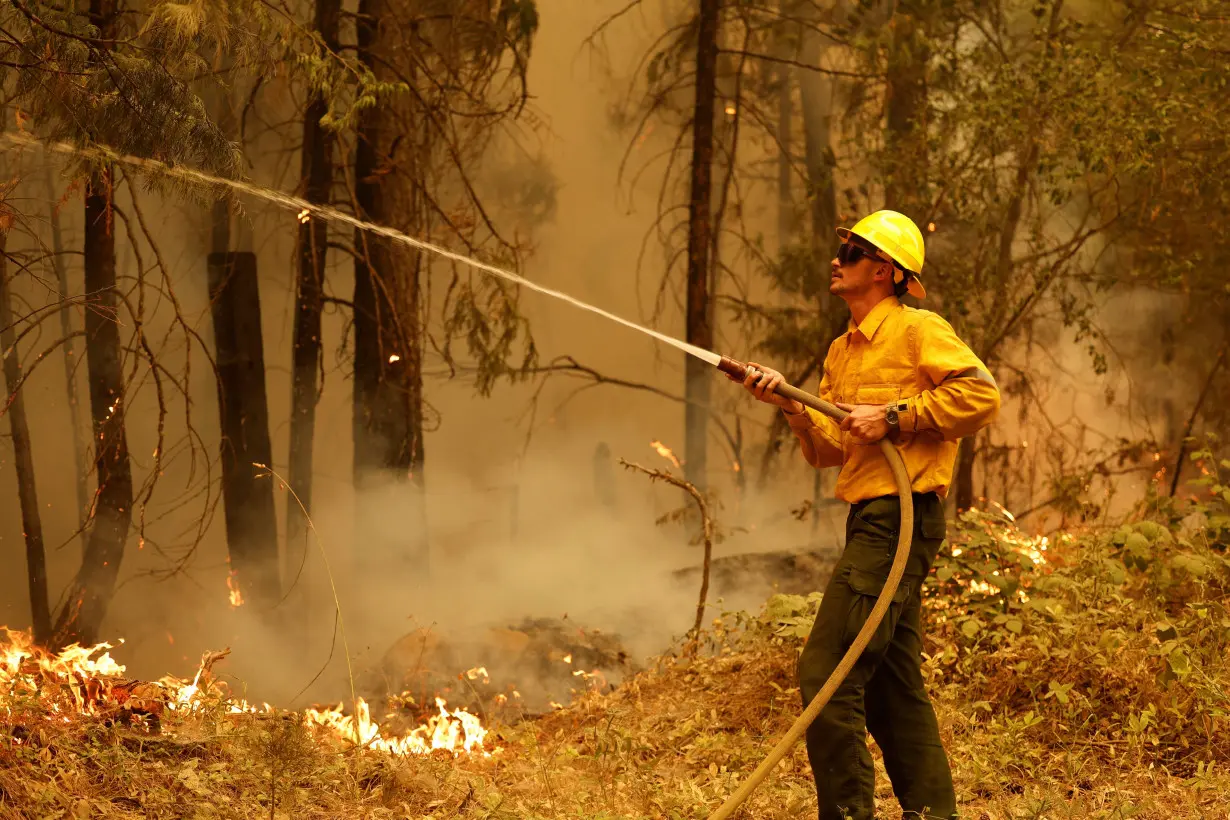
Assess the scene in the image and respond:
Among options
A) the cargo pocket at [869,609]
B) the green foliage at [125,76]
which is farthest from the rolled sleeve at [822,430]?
the green foliage at [125,76]

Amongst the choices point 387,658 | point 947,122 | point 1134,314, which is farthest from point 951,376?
point 1134,314

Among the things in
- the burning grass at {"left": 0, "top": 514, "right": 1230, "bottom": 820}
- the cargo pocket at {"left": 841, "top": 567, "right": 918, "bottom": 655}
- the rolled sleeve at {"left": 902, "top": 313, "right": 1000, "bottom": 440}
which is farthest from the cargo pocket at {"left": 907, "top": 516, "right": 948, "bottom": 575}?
the burning grass at {"left": 0, "top": 514, "right": 1230, "bottom": 820}

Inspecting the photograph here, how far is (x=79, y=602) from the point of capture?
15.5 ft

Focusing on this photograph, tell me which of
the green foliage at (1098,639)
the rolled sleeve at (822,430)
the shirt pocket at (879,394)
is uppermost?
the shirt pocket at (879,394)

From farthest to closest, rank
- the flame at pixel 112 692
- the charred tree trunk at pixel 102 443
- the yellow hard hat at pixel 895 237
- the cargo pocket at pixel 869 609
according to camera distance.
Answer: the charred tree trunk at pixel 102 443
the flame at pixel 112 692
the yellow hard hat at pixel 895 237
the cargo pocket at pixel 869 609

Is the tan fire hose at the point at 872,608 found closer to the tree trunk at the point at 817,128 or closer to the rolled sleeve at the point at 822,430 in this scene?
the rolled sleeve at the point at 822,430

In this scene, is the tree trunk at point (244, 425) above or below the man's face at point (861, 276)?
below

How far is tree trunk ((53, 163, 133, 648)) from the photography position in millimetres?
4684

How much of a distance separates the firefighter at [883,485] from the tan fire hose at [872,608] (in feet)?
0.15

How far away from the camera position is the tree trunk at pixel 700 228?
257 inches

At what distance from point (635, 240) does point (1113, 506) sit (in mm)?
3992

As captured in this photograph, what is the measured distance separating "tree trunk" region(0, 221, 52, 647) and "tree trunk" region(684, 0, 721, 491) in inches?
130

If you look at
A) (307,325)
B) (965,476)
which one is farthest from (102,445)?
(965,476)

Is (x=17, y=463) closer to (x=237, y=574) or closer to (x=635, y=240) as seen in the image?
(x=237, y=574)
